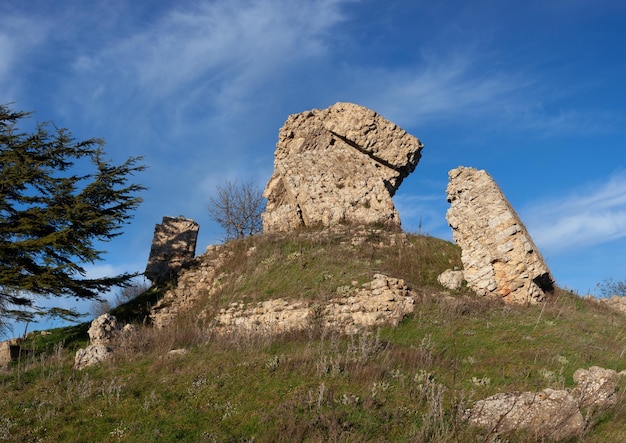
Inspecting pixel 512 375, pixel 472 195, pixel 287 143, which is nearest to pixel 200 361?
pixel 512 375

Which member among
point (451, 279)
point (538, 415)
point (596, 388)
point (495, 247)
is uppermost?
point (495, 247)

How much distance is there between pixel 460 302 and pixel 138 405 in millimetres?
9726

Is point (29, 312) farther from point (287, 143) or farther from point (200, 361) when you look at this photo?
point (287, 143)

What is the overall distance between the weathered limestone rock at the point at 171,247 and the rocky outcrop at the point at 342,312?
20.1ft

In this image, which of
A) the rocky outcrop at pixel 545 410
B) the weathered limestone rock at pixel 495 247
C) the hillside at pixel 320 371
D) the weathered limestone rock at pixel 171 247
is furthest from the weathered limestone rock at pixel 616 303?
the weathered limestone rock at pixel 171 247

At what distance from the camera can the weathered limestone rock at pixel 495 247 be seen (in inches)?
630

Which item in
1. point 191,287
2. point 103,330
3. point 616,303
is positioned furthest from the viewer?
point 616,303

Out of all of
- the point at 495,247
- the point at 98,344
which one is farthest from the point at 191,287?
the point at 495,247

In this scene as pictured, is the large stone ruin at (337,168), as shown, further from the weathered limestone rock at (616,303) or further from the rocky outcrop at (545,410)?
the rocky outcrop at (545,410)

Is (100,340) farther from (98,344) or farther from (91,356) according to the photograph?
(91,356)

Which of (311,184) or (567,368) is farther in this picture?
(311,184)

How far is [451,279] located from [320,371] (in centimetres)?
892

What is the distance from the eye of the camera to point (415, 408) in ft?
27.3

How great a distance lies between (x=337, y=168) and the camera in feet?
76.5
